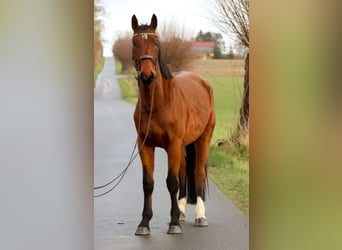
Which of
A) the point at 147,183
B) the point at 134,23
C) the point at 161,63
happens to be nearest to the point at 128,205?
the point at 147,183

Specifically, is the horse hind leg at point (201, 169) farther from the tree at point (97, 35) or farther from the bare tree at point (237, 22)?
the tree at point (97, 35)

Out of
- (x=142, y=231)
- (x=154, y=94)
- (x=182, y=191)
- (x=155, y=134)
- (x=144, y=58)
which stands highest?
(x=144, y=58)

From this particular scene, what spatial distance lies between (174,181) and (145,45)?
413 mm

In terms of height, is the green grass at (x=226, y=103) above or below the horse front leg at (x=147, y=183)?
above

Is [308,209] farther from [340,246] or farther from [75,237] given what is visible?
[75,237]

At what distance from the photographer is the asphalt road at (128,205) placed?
1714 mm

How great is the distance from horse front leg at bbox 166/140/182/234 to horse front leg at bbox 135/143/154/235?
0.17 feet

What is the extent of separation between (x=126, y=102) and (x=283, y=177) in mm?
516

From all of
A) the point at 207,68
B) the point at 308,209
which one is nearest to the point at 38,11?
the point at 207,68

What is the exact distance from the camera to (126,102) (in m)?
1.75

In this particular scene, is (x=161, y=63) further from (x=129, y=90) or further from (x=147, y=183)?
(x=147, y=183)

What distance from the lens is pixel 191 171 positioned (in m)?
1.79

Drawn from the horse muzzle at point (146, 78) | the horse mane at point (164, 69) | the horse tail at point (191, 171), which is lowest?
the horse tail at point (191, 171)

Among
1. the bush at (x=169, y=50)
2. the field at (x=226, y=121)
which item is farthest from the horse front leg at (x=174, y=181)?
the bush at (x=169, y=50)
